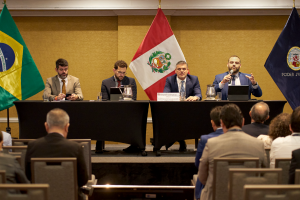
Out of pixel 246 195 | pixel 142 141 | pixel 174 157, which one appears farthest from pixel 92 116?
pixel 246 195

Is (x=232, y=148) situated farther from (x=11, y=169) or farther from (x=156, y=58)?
(x=156, y=58)

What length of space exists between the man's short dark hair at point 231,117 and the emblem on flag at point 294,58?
3077mm

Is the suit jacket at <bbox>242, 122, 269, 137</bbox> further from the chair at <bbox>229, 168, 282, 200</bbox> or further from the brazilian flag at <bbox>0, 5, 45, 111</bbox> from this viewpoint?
the brazilian flag at <bbox>0, 5, 45, 111</bbox>

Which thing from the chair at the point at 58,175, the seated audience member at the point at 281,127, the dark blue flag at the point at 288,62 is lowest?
the chair at the point at 58,175

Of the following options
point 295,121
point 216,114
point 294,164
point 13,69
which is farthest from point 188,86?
point 13,69

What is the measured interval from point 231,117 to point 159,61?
2919mm

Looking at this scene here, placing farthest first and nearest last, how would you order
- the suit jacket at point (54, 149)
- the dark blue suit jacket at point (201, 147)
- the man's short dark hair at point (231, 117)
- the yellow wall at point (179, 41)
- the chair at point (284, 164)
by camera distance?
the yellow wall at point (179, 41), the dark blue suit jacket at point (201, 147), the man's short dark hair at point (231, 117), the suit jacket at point (54, 149), the chair at point (284, 164)

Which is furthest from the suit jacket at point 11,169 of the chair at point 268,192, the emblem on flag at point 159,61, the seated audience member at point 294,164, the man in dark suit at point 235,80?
the emblem on flag at point 159,61

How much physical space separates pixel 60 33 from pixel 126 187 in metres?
4.03

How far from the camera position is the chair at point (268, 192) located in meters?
1.29

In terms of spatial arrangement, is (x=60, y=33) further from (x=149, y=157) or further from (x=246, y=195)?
(x=246, y=195)

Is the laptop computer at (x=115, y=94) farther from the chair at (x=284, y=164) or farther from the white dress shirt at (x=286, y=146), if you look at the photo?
the chair at (x=284, y=164)

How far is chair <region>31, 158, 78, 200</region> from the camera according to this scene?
5.83 feet

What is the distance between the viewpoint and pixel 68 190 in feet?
6.16
